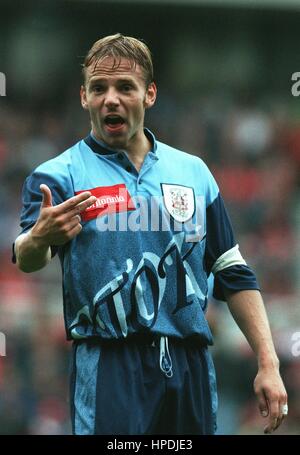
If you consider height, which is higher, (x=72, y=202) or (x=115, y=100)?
(x=115, y=100)

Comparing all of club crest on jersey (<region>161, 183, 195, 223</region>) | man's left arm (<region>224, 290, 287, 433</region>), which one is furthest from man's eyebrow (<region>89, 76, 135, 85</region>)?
man's left arm (<region>224, 290, 287, 433</region>)

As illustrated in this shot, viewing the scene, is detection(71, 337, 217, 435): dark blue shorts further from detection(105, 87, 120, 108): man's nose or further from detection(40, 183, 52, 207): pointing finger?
detection(105, 87, 120, 108): man's nose

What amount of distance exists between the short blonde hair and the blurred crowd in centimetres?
495

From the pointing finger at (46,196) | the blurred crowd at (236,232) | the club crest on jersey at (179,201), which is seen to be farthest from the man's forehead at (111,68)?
the blurred crowd at (236,232)

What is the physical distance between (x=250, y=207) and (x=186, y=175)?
26.0 feet

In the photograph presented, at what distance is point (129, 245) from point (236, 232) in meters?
7.78

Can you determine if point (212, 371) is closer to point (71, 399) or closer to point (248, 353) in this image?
point (71, 399)

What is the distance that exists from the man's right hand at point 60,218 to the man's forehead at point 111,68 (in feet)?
2.30

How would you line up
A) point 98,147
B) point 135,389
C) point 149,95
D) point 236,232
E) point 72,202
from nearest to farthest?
1. point 72,202
2. point 135,389
3. point 98,147
4. point 149,95
5. point 236,232

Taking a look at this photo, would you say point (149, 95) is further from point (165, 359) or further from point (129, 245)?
point (165, 359)

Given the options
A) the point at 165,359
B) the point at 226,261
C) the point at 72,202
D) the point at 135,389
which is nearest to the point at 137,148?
the point at 226,261

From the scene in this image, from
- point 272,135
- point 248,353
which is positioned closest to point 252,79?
point 272,135

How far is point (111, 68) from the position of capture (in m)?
4.80

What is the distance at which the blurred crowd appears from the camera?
10.5 metres
